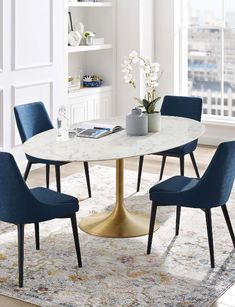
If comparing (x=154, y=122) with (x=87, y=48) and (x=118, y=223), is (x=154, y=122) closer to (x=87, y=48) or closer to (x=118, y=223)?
(x=118, y=223)

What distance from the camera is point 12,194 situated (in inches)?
144

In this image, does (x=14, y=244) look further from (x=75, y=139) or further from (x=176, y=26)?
(x=176, y=26)

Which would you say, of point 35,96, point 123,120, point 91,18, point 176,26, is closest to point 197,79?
point 176,26

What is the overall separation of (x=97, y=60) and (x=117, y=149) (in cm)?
→ 358

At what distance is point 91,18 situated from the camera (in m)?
7.50

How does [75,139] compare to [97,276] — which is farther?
[75,139]

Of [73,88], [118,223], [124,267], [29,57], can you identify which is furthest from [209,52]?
[124,267]

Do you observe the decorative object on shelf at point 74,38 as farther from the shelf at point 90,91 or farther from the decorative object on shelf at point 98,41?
the shelf at point 90,91

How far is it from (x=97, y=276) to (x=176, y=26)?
415 centimetres

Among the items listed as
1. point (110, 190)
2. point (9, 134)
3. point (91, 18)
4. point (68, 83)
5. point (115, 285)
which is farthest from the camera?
point (91, 18)

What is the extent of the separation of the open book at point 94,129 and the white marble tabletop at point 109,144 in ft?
0.16

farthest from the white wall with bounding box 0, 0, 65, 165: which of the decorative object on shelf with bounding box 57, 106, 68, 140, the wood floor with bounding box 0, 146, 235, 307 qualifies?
the decorative object on shelf with bounding box 57, 106, 68, 140

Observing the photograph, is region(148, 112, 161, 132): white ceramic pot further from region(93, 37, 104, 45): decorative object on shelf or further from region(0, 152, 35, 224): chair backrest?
region(93, 37, 104, 45): decorative object on shelf

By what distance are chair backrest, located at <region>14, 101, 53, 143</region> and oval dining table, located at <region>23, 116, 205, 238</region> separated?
0.49 m
